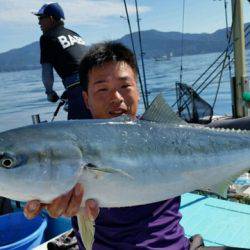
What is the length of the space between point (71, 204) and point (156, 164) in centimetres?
49

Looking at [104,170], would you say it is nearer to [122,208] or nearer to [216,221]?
[122,208]

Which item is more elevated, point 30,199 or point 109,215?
point 30,199

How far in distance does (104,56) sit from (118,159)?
978 millimetres

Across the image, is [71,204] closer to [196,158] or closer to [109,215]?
[109,215]

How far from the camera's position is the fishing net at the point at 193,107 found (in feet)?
31.3

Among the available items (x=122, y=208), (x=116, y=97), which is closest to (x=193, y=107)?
(x=116, y=97)

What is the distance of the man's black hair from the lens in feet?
9.20

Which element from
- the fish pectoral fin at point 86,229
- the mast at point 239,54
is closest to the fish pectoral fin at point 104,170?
the fish pectoral fin at point 86,229

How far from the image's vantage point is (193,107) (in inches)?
381

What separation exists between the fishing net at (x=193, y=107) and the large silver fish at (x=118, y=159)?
23.2 ft

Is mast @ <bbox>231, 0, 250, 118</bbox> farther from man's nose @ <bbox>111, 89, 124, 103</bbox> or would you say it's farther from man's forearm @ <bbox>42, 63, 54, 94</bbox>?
man's nose @ <bbox>111, 89, 124, 103</bbox>

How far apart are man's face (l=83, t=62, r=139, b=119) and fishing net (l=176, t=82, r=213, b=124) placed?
6.74m

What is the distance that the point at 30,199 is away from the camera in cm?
203

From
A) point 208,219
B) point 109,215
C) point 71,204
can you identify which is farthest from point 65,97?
point 71,204
